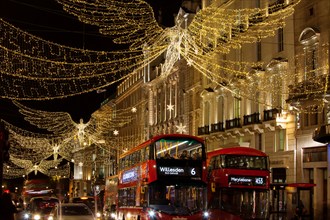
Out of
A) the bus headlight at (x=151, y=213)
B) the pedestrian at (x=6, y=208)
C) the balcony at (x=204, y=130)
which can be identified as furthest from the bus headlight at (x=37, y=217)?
the balcony at (x=204, y=130)

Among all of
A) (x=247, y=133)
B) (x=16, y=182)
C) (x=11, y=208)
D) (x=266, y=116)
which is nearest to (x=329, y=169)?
(x=266, y=116)

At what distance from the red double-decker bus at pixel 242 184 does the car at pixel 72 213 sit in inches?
328

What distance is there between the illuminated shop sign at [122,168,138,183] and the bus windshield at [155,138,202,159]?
3320 mm

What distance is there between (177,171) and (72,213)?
15.8ft

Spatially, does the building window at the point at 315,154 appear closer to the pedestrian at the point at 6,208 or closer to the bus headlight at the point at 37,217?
the bus headlight at the point at 37,217

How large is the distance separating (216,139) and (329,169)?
18.5 meters

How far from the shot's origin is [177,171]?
25.8 metres

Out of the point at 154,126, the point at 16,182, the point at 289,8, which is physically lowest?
the point at 16,182

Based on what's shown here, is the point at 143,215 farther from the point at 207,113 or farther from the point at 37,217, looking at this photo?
the point at 207,113

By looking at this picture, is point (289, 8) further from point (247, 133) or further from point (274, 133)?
point (247, 133)

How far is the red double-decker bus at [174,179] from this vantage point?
25734 millimetres

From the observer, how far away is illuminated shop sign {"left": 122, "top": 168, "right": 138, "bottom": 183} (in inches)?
1147

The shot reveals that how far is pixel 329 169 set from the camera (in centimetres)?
3631

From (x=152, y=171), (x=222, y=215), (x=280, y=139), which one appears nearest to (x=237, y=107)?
(x=280, y=139)
